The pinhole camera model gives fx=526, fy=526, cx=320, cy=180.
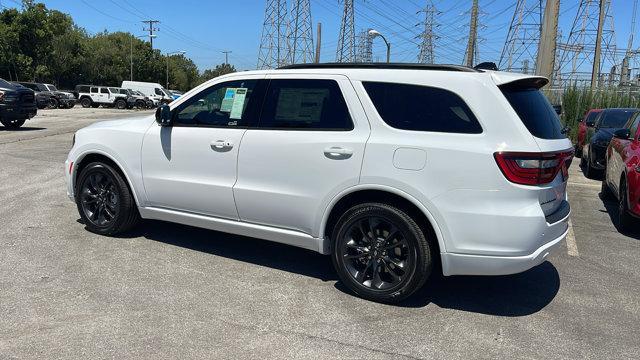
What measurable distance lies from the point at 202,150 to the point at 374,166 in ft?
5.64

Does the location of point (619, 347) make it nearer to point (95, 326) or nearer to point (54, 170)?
point (95, 326)

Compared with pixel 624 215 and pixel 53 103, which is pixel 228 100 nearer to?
pixel 624 215

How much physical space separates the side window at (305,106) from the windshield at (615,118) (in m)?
10.1

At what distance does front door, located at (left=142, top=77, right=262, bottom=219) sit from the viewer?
4742mm

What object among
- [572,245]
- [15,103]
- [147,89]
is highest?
[147,89]

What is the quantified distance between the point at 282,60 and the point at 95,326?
4890 centimetres

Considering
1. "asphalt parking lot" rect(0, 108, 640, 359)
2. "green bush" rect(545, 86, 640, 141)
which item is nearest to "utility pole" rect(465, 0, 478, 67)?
"green bush" rect(545, 86, 640, 141)

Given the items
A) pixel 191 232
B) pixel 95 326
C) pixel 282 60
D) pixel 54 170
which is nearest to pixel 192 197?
pixel 191 232

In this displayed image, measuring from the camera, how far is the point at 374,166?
4039mm

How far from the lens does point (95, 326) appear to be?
3666 millimetres

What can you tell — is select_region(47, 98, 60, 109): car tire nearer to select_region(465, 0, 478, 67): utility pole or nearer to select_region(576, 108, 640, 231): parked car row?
select_region(465, 0, 478, 67): utility pole

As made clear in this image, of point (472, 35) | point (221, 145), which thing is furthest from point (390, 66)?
point (472, 35)

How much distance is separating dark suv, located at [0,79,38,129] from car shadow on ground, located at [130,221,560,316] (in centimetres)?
1371

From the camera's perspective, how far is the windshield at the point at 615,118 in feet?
39.8
